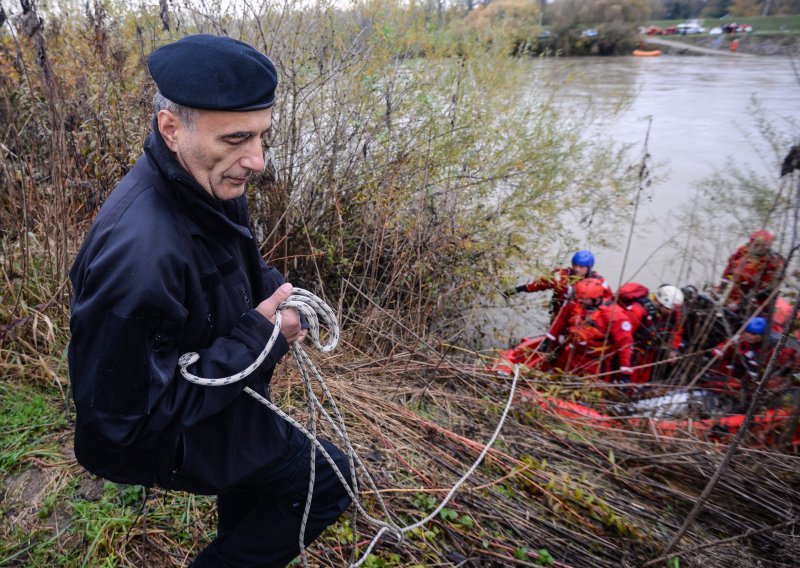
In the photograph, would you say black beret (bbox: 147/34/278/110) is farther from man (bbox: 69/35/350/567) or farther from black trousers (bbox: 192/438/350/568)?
black trousers (bbox: 192/438/350/568)

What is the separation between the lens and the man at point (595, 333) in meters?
5.44

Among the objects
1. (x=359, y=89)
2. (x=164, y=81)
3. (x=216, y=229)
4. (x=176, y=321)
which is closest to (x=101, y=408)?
(x=176, y=321)

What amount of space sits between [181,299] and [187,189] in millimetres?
263

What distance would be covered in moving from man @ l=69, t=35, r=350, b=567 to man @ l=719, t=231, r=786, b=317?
402 cm

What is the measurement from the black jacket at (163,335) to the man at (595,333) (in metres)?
4.40

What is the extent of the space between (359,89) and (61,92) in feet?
8.41

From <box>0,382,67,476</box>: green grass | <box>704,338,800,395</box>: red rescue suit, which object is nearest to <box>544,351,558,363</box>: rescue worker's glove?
<box>704,338,800,395</box>: red rescue suit

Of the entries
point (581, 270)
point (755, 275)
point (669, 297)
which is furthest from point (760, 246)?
point (581, 270)

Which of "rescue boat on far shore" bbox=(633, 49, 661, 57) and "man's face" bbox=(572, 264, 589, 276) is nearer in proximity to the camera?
"man's face" bbox=(572, 264, 589, 276)

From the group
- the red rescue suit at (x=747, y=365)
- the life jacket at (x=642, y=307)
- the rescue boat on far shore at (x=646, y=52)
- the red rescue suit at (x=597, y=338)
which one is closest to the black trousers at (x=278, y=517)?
the red rescue suit at (x=747, y=365)

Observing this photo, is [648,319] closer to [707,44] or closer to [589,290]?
[589,290]

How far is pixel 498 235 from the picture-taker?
6562 mm

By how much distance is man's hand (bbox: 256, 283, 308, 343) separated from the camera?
152cm

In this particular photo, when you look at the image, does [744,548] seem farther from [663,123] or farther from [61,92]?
[663,123]
